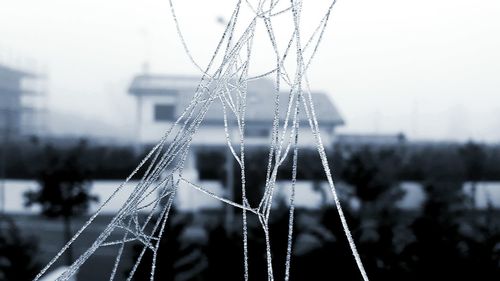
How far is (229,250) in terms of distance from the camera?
5109mm

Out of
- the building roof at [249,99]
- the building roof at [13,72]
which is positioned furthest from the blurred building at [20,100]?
the building roof at [249,99]

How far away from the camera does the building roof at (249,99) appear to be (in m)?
23.3

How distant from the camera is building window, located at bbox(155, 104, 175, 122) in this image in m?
23.8

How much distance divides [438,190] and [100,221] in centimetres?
946

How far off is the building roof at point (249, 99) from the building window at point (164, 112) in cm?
54

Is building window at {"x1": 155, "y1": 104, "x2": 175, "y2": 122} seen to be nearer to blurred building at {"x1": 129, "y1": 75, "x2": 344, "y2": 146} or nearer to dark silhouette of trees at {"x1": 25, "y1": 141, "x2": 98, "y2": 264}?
blurred building at {"x1": 129, "y1": 75, "x2": 344, "y2": 146}

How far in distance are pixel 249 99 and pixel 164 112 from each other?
3.80 metres

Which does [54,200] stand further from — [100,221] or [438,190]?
[438,190]

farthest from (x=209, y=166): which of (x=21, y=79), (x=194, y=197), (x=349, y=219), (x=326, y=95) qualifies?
(x=21, y=79)

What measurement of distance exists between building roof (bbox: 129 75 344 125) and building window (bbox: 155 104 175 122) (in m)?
0.54

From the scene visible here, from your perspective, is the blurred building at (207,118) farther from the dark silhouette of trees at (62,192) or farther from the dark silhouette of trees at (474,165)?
the dark silhouette of trees at (62,192)

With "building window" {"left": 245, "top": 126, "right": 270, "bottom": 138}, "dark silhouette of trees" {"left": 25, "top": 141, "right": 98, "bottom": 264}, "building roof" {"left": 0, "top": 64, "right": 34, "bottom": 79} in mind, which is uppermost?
"building roof" {"left": 0, "top": 64, "right": 34, "bottom": 79}

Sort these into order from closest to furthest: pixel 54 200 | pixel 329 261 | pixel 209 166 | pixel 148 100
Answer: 1. pixel 329 261
2. pixel 54 200
3. pixel 209 166
4. pixel 148 100

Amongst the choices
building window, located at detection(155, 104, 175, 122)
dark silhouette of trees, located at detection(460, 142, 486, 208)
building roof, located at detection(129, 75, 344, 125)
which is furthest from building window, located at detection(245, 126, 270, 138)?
dark silhouette of trees, located at detection(460, 142, 486, 208)
